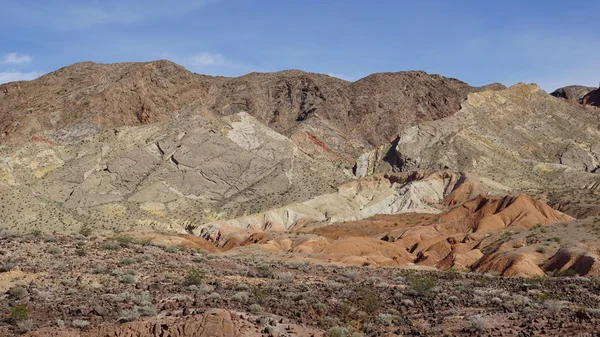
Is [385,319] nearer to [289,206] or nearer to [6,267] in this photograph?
[6,267]

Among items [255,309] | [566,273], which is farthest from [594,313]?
[566,273]

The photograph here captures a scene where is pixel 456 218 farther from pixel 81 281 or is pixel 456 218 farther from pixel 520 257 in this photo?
pixel 81 281

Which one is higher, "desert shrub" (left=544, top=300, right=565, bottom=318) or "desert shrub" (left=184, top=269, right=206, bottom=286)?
"desert shrub" (left=184, top=269, right=206, bottom=286)

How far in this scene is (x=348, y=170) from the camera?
104688 millimetres

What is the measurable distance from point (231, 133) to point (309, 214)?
71.5ft

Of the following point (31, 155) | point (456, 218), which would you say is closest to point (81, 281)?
point (456, 218)

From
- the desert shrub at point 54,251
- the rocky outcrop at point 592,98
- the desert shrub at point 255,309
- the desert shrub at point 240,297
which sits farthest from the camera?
the rocky outcrop at point 592,98

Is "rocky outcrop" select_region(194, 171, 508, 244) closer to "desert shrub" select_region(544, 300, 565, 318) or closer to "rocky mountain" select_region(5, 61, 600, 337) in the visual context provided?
"rocky mountain" select_region(5, 61, 600, 337)

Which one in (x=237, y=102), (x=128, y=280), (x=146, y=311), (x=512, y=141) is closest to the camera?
(x=146, y=311)

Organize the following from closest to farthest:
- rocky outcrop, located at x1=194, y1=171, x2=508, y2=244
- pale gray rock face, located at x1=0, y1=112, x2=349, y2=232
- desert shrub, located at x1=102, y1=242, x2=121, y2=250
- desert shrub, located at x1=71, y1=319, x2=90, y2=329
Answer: desert shrub, located at x1=71, y1=319, x2=90, y2=329, desert shrub, located at x1=102, y1=242, x2=121, y2=250, pale gray rock face, located at x1=0, y1=112, x2=349, y2=232, rocky outcrop, located at x1=194, y1=171, x2=508, y2=244

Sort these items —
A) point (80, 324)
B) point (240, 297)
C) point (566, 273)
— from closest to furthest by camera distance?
1. point (80, 324)
2. point (240, 297)
3. point (566, 273)

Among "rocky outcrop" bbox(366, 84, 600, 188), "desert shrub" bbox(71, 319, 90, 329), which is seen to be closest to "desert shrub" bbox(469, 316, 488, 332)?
"desert shrub" bbox(71, 319, 90, 329)

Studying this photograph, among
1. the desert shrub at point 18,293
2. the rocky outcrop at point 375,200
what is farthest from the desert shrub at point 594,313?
the rocky outcrop at point 375,200

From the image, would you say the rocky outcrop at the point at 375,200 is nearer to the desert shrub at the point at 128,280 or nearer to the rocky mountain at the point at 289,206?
the rocky mountain at the point at 289,206
